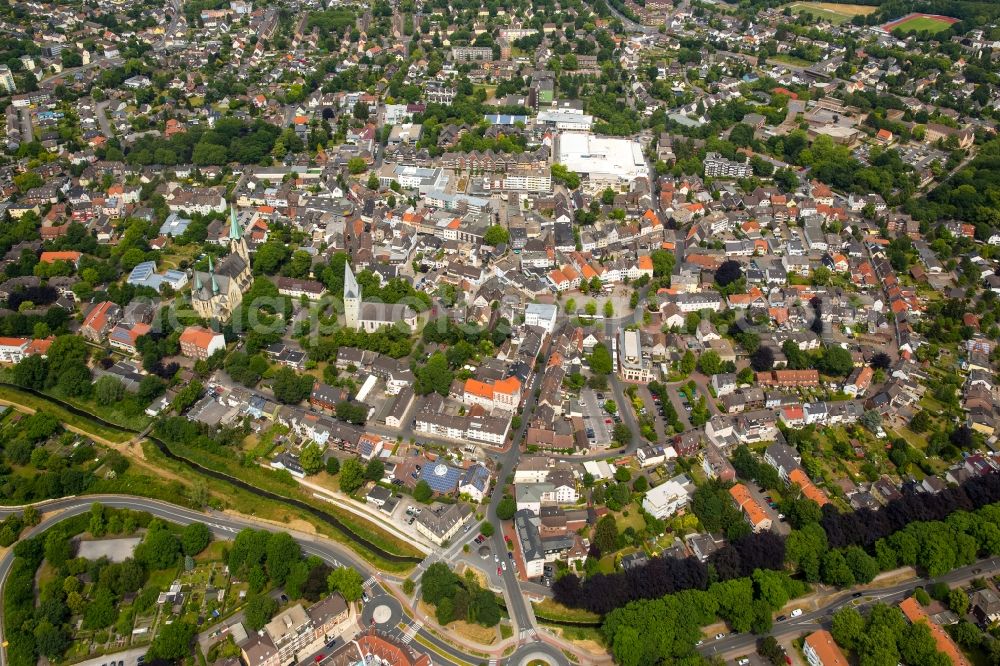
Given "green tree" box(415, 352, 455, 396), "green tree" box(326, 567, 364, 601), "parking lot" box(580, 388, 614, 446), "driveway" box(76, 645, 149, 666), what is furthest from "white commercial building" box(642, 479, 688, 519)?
"driveway" box(76, 645, 149, 666)

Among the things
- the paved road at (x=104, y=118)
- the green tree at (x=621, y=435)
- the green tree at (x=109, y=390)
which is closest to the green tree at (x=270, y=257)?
the green tree at (x=109, y=390)

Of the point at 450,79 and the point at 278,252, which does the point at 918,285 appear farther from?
the point at 450,79

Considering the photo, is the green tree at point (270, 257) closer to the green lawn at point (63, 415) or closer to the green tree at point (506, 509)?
the green lawn at point (63, 415)

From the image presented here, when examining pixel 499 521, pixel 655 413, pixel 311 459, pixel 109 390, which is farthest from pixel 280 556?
pixel 655 413

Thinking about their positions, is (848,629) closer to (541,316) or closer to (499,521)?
(499,521)

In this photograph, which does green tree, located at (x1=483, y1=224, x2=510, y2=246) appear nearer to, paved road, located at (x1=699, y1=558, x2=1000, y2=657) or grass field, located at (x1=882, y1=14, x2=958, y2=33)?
paved road, located at (x1=699, y1=558, x2=1000, y2=657)

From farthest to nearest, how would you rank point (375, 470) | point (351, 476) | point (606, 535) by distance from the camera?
1. point (375, 470)
2. point (351, 476)
3. point (606, 535)
